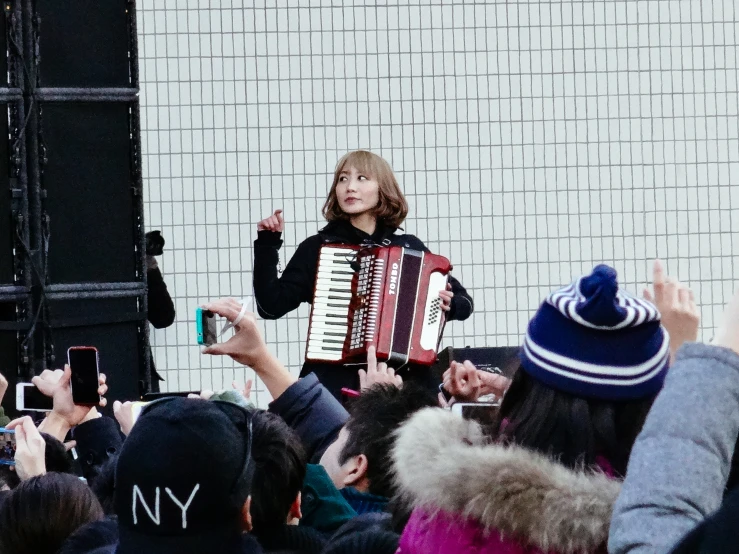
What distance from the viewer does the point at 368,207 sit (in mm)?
5469

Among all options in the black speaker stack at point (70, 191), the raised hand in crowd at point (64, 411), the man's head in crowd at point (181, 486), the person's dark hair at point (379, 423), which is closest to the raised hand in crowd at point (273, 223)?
the black speaker stack at point (70, 191)

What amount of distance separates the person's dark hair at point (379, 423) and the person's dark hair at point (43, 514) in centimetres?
58

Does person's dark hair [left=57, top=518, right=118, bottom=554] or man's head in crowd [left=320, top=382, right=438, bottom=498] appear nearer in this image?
person's dark hair [left=57, top=518, right=118, bottom=554]

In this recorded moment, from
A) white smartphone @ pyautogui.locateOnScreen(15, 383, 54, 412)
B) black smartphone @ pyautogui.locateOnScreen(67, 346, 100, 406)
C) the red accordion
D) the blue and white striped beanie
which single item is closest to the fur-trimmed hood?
the blue and white striped beanie

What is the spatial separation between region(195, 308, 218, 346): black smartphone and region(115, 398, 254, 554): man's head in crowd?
1433 mm

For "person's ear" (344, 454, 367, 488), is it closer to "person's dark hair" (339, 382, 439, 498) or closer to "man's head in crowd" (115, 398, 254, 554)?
"person's dark hair" (339, 382, 439, 498)

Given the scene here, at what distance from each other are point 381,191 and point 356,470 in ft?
9.30

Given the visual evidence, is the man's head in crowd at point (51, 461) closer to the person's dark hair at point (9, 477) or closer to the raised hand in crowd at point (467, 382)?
the person's dark hair at point (9, 477)

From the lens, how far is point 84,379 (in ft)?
12.2

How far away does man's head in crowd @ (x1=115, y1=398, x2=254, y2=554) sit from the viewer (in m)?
1.94

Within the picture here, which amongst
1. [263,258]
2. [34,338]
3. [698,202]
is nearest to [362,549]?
[263,258]

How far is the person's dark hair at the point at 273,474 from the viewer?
2.43 m

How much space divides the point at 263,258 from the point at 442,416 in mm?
3553

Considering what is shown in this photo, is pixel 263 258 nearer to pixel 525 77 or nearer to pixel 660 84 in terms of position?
pixel 525 77
